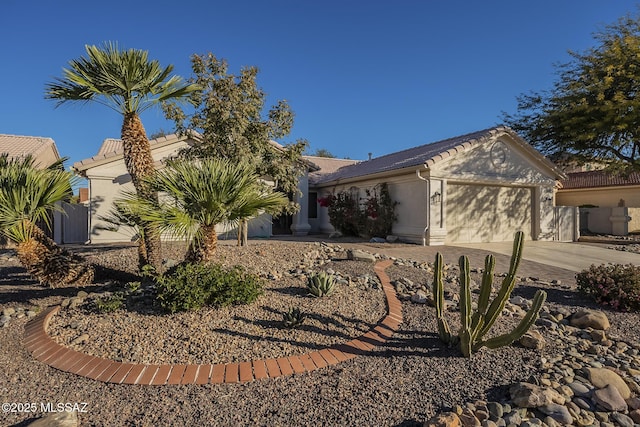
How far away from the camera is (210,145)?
343 inches

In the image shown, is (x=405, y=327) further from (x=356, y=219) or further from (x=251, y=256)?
(x=356, y=219)

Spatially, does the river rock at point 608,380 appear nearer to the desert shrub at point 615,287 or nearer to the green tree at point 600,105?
the desert shrub at point 615,287

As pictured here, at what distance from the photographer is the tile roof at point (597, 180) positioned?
78.2 ft

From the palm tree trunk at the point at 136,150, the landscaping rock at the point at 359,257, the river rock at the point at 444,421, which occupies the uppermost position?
the palm tree trunk at the point at 136,150

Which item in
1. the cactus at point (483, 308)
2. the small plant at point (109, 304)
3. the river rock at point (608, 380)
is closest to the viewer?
the river rock at point (608, 380)

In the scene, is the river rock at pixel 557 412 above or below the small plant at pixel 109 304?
below

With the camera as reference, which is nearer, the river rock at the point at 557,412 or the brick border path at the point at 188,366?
the river rock at the point at 557,412

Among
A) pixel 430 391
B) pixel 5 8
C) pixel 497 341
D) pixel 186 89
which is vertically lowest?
pixel 430 391

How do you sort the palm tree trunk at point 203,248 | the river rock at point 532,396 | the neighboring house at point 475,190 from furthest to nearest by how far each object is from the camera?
the neighboring house at point 475,190 → the palm tree trunk at point 203,248 → the river rock at point 532,396

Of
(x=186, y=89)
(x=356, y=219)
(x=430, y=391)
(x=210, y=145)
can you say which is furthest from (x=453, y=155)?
(x=430, y=391)

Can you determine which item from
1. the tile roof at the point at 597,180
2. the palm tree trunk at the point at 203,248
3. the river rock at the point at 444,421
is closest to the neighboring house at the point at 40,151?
the palm tree trunk at the point at 203,248

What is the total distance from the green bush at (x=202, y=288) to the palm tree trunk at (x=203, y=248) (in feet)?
0.52

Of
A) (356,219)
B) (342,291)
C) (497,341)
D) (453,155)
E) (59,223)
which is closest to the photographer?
(497,341)

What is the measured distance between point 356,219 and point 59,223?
12.7m
